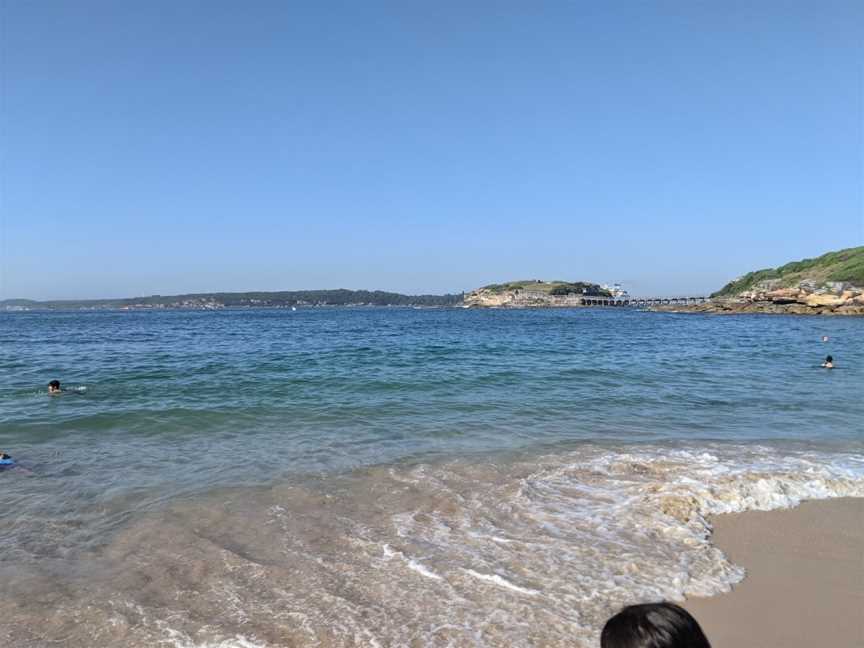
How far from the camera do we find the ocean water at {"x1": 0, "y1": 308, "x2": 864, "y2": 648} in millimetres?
4875

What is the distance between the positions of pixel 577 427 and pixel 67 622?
10.3 metres

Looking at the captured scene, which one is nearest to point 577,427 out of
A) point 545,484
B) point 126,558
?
point 545,484

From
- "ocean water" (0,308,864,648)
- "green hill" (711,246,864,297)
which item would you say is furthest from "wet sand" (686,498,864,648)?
"green hill" (711,246,864,297)

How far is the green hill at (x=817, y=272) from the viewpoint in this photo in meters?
99.4

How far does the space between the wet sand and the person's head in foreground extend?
3409 mm

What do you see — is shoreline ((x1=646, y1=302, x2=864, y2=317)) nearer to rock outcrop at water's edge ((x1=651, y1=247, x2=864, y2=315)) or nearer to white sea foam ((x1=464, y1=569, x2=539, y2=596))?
rock outcrop at water's edge ((x1=651, y1=247, x2=864, y2=315))

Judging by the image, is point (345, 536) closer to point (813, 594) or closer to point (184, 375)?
point (813, 594)

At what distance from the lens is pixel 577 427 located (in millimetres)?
12570

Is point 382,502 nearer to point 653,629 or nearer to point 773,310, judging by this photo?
point 653,629

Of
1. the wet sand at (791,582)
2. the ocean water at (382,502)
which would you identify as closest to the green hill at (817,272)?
the ocean water at (382,502)

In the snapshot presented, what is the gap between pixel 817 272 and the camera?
115 meters

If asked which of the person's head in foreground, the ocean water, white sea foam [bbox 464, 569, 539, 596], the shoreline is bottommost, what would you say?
the ocean water

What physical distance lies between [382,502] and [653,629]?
6.34m

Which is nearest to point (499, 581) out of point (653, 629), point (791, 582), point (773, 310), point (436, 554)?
point (436, 554)
